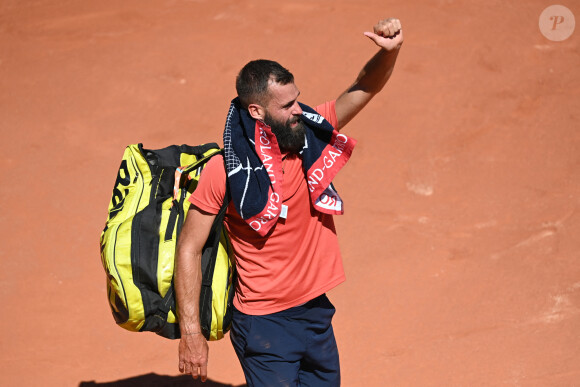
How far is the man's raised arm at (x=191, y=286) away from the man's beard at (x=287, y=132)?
49 cm

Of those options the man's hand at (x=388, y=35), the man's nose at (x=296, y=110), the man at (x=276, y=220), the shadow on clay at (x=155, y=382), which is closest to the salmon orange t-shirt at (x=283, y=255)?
the man at (x=276, y=220)

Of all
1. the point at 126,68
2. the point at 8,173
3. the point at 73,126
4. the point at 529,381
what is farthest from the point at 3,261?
the point at 529,381

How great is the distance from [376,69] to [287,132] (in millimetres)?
617

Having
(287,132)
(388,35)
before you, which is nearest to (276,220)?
(287,132)

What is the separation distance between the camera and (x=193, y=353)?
3.31 meters

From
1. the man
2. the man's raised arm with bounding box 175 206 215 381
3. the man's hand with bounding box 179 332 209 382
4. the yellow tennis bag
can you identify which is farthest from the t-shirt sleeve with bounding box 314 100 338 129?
the man's hand with bounding box 179 332 209 382

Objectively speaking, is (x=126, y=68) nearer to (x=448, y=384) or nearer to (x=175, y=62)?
(x=175, y=62)

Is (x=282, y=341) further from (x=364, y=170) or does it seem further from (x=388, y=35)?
(x=364, y=170)

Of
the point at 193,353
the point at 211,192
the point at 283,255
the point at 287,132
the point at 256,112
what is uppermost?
the point at 256,112

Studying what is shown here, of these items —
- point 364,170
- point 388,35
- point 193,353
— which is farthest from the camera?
point 364,170

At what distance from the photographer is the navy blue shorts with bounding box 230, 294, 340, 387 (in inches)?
134

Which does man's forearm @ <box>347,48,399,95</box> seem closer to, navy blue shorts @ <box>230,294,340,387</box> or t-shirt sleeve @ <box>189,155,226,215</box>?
t-shirt sleeve @ <box>189,155,226,215</box>

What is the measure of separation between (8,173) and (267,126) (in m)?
4.86

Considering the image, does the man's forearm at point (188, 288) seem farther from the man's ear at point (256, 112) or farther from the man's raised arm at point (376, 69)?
the man's raised arm at point (376, 69)
